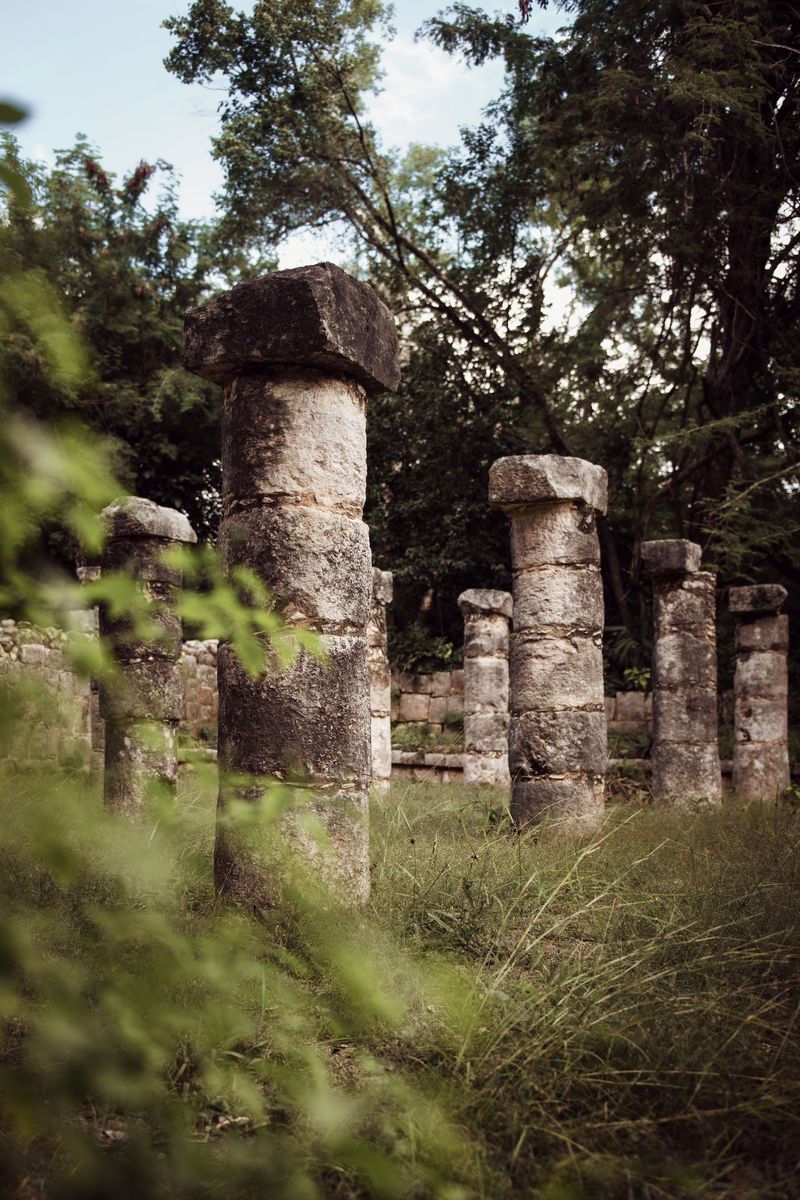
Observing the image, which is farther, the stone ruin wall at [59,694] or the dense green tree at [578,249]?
the dense green tree at [578,249]

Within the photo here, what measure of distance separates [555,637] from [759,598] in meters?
6.56

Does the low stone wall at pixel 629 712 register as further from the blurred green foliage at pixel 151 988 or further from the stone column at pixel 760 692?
the blurred green foliage at pixel 151 988

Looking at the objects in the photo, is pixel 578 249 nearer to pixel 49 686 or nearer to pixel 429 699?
pixel 429 699

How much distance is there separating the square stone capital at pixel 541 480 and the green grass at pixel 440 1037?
379cm

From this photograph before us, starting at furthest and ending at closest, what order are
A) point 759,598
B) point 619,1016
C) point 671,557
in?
point 759,598 → point 671,557 → point 619,1016

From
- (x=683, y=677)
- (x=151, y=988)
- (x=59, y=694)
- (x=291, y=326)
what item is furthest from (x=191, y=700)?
(x=151, y=988)

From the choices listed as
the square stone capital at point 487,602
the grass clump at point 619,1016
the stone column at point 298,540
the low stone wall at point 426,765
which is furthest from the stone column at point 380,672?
the stone column at point 298,540

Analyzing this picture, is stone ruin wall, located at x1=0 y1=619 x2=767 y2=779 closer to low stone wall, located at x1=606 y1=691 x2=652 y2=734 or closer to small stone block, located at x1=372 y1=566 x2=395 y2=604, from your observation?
low stone wall, located at x1=606 y1=691 x2=652 y2=734

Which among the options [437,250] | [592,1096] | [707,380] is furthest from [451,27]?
[592,1096]

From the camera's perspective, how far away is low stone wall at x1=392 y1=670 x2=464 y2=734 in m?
18.6

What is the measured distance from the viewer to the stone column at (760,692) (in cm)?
1367

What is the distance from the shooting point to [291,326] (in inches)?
189

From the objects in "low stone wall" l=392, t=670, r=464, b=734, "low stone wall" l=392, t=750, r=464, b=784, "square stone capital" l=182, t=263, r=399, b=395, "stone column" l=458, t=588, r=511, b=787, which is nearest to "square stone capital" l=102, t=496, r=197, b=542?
"square stone capital" l=182, t=263, r=399, b=395

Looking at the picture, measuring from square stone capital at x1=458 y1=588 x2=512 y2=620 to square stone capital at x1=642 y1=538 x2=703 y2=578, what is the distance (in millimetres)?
3376
